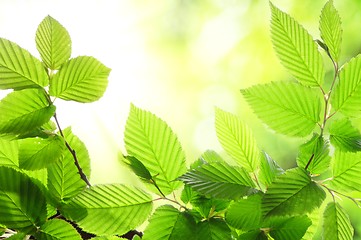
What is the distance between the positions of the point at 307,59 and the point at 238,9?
186 cm

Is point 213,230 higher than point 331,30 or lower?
lower

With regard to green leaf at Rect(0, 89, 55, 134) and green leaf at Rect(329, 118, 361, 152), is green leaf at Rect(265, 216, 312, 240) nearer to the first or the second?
green leaf at Rect(329, 118, 361, 152)

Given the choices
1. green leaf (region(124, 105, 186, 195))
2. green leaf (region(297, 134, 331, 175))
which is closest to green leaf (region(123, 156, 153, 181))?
green leaf (region(124, 105, 186, 195))

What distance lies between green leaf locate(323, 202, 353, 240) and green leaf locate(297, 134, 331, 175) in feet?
0.09

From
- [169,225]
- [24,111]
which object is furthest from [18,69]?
[169,225]

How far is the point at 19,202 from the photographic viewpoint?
1.01 ft

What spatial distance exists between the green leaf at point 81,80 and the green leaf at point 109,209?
7cm

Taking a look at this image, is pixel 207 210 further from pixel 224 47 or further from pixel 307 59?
pixel 224 47

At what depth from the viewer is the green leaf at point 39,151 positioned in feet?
1.09

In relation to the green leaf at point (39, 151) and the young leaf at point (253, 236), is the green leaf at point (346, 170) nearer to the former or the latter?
the young leaf at point (253, 236)

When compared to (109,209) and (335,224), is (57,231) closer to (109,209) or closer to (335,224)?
(109,209)

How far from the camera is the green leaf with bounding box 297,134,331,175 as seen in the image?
334 millimetres

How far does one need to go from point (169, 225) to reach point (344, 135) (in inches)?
5.6

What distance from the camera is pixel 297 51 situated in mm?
351
